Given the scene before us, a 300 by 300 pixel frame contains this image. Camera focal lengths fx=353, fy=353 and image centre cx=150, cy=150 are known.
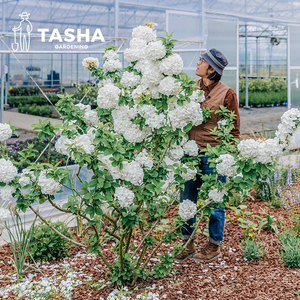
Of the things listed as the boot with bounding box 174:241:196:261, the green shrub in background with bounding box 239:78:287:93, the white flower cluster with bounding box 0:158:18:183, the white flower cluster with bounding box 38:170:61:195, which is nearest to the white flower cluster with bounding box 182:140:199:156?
the white flower cluster with bounding box 38:170:61:195

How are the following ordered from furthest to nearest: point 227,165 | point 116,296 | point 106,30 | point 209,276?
point 106,30, point 209,276, point 116,296, point 227,165

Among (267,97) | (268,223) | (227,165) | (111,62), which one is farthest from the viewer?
(267,97)

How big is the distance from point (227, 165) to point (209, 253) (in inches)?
41.3

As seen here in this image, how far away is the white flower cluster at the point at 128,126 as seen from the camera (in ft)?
6.14

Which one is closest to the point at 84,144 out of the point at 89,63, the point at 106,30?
the point at 89,63

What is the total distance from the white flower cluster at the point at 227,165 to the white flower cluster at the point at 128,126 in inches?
17.5

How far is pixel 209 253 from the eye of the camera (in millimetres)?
2707

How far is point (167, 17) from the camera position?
5832 mm

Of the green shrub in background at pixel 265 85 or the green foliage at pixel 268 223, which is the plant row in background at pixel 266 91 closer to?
the green shrub in background at pixel 265 85

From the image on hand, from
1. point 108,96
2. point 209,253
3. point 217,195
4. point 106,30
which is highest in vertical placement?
point 106,30

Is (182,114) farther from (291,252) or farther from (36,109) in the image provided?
(36,109)

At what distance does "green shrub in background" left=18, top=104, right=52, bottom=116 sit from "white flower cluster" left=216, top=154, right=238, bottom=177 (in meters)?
3.58

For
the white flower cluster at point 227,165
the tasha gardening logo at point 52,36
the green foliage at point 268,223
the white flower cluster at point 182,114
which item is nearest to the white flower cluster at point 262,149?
the white flower cluster at point 227,165

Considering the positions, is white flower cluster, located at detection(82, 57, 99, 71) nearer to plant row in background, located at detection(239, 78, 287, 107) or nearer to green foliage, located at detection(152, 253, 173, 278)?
green foliage, located at detection(152, 253, 173, 278)
